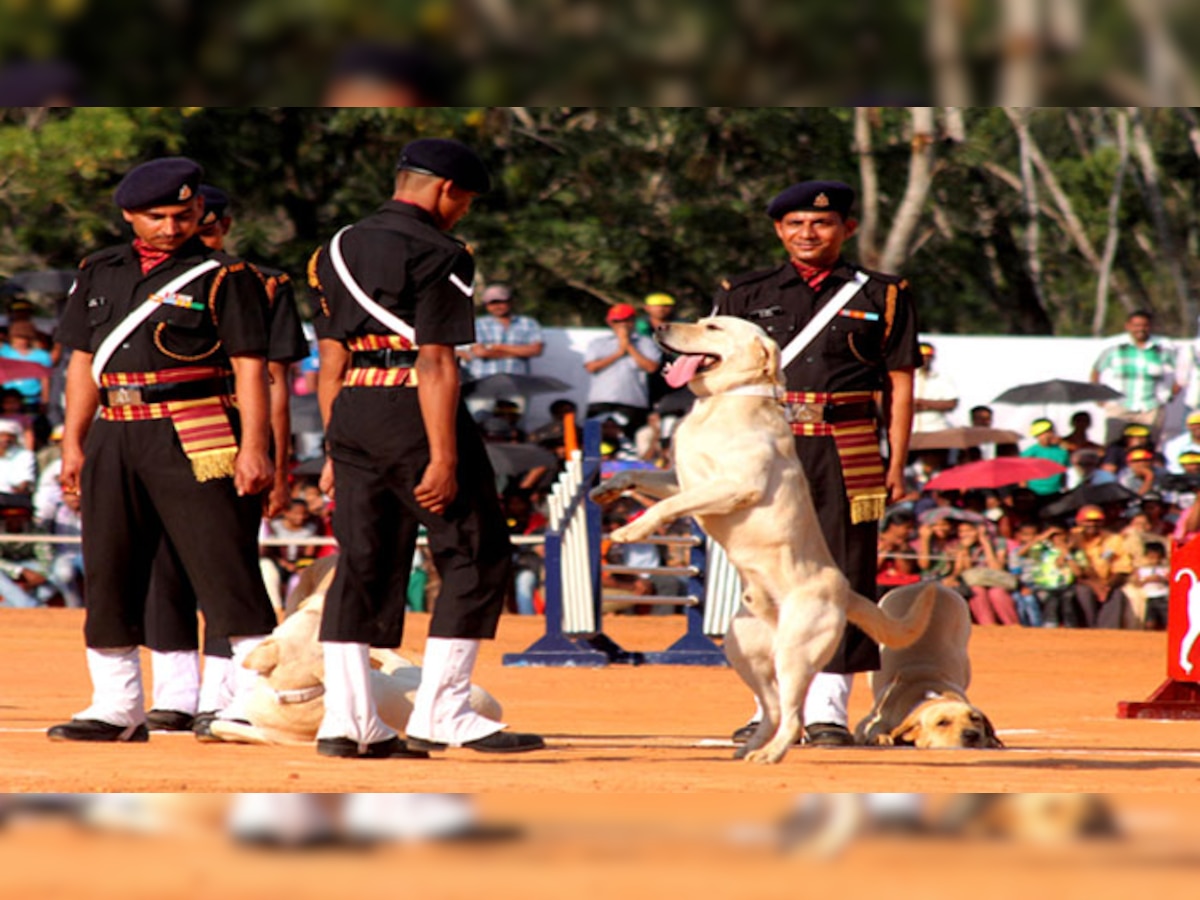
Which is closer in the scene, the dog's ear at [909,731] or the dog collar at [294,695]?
the dog collar at [294,695]

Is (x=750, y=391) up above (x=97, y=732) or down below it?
above

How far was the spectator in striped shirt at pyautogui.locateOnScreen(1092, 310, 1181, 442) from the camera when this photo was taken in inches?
728

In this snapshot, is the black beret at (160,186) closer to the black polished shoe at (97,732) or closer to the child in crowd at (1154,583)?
the black polished shoe at (97,732)

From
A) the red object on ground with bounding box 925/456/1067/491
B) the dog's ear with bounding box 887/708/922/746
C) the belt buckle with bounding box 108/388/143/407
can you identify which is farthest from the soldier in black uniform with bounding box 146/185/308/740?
the red object on ground with bounding box 925/456/1067/491

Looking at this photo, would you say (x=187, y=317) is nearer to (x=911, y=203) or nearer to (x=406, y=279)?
(x=406, y=279)

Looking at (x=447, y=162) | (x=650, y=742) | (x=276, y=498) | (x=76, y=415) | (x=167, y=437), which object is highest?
(x=447, y=162)

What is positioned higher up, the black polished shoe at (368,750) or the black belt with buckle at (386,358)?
the black belt with buckle at (386,358)

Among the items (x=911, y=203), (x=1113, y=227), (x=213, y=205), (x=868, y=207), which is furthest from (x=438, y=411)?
(x=1113, y=227)

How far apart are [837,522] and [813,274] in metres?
0.96

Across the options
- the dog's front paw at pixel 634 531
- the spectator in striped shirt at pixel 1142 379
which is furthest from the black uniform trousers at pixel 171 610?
the spectator in striped shirt at pixel 1142 379

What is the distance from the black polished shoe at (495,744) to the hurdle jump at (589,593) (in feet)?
20.2

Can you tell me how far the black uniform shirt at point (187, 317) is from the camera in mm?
7051

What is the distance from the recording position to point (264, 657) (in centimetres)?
710

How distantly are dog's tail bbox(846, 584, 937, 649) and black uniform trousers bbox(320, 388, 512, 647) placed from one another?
1.37 m
